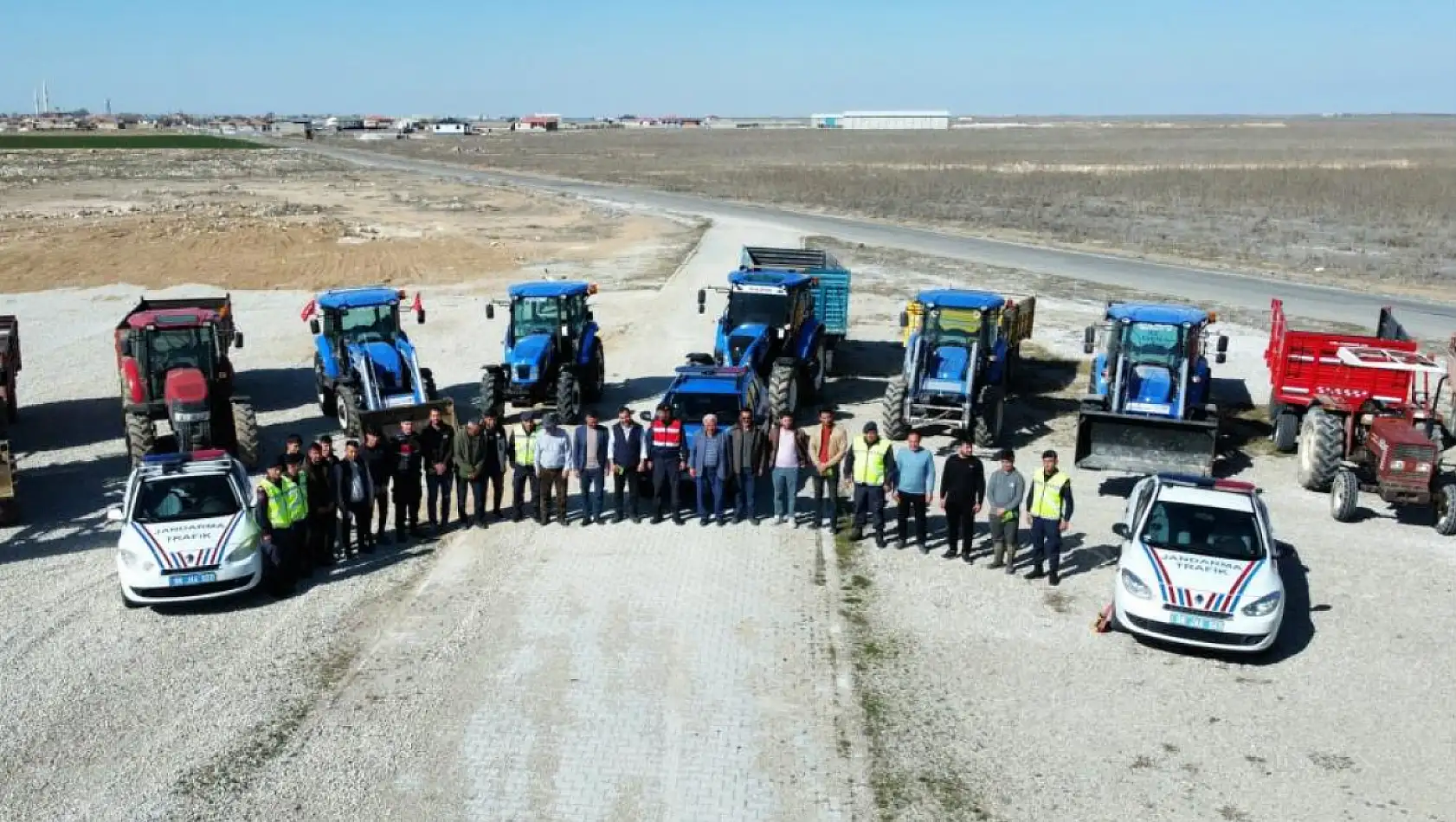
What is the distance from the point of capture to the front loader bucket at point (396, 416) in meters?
17.2

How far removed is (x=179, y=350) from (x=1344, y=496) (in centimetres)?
1654

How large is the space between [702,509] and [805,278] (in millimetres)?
7665

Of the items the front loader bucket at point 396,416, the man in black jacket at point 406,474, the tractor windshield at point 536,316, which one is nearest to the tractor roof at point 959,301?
the tractor windshield at point 536,316

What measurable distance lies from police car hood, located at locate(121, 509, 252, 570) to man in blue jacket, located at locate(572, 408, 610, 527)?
3.94m

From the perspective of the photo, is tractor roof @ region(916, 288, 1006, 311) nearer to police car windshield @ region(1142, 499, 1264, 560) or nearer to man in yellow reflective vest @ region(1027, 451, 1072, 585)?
man in yellow reflective vest @ region(1027, 451, 1072, 585)

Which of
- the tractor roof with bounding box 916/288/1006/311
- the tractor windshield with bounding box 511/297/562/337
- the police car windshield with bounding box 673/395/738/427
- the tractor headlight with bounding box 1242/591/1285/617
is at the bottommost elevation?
the tractor headlight with bounding box 1242/591/1285/617

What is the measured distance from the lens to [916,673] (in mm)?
11320

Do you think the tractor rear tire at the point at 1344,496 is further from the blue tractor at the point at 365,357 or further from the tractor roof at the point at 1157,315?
the blue tractor at the point at 365,357

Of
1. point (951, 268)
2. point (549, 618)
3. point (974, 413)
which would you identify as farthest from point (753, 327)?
point (951, 268)

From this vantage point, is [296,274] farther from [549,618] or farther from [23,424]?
[549,618]

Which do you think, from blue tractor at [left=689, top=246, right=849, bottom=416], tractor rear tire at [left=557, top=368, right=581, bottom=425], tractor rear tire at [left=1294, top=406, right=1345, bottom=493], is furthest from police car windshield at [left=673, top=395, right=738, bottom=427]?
tractor rear tire at [left=1294, top=406, right=1345, bottom=493]

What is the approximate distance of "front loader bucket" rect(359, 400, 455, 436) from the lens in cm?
1717

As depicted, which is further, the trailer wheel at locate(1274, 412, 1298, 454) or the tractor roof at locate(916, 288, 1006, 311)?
the tractor roof at locate(916, 288, 1006, 311)

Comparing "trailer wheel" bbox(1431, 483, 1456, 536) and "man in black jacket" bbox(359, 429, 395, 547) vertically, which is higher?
"man in black jacket" bbox(359, 429, 395, 547)
